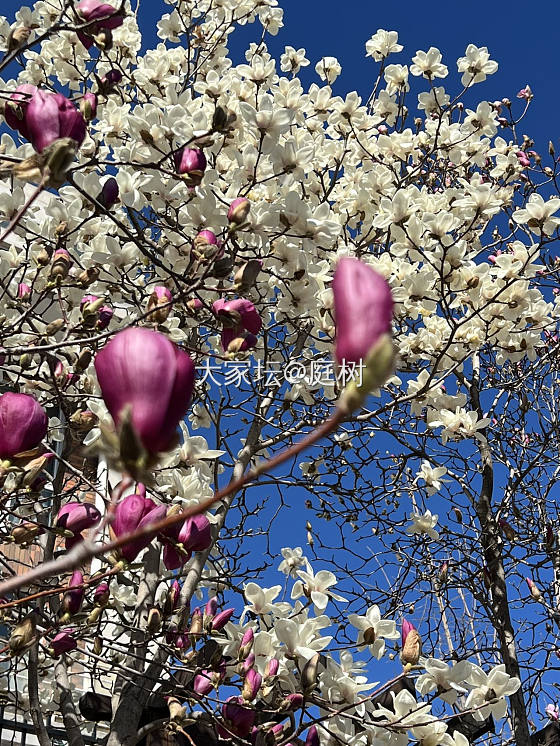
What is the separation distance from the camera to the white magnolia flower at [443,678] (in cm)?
209

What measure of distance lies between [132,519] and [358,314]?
83 centimetres

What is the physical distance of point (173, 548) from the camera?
5.73 feet

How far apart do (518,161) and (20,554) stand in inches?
205

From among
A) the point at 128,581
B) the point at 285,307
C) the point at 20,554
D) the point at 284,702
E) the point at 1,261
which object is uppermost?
the point at 20,554

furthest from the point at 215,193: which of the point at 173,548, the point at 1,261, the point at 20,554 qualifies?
the point at 20,554

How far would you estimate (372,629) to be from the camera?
207 cm

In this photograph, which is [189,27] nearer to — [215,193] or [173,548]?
[215,193]

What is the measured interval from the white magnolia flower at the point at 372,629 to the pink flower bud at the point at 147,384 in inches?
63.1

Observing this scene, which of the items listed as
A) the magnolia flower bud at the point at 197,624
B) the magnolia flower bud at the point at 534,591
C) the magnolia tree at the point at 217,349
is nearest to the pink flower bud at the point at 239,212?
the magnolia tree at the point at 217,349

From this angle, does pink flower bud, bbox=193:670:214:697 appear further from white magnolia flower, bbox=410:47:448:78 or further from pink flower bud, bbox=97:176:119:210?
white magnolia flower, bbox=410:47:448:78

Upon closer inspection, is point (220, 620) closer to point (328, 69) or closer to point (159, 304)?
point (159, 304)

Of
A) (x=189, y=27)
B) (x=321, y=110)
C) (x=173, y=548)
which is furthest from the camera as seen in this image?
(x=189, y=27)

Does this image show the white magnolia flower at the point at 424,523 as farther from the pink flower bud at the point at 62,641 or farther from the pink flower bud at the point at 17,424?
the pink flower bud at the point at 17,424

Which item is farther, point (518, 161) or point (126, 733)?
point (518, 161)
